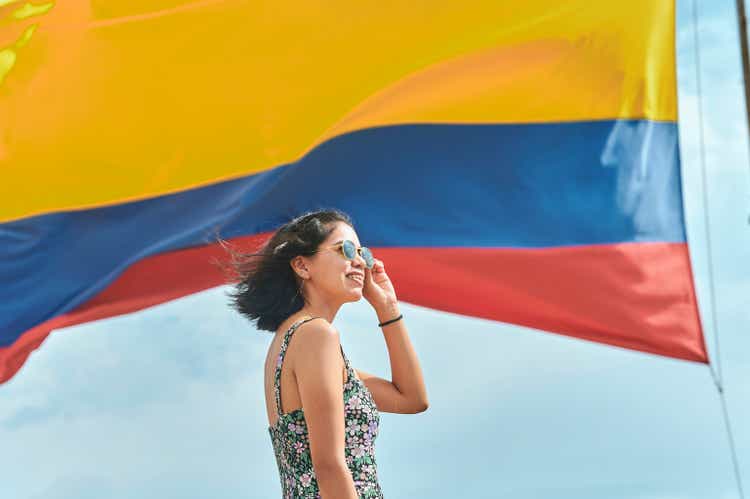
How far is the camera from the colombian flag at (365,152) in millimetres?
5680

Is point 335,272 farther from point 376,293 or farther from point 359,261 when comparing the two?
point 376,293

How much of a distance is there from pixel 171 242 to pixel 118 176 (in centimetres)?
50

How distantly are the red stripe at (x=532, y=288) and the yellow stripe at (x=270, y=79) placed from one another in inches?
19.6

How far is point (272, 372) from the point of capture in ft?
10.5

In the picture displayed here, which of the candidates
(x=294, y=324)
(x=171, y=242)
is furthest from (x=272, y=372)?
(x=171, y=242)

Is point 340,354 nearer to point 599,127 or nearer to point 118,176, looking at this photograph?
point 599,127

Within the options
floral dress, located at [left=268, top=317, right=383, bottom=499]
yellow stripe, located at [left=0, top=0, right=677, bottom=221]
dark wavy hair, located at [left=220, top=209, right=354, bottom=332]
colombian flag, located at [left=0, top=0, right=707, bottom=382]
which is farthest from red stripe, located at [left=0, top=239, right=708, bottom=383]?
floral dress, located at [left=268, top=317, right=383, bottom=499]

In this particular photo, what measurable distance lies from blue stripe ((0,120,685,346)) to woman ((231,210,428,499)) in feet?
7.10

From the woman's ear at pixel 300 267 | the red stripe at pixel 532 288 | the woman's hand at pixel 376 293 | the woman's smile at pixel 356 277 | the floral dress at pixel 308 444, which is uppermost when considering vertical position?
the red stripe at pixel 532 288

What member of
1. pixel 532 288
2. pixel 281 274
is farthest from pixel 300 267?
pixel 532 288

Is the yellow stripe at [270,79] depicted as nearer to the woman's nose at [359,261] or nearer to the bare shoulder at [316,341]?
the woman's nose at [359,261]

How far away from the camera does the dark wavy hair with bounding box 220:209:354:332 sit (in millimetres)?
3441

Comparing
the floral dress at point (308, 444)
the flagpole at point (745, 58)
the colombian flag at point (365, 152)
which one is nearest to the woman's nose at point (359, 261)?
the floral dress at point (308, 444)

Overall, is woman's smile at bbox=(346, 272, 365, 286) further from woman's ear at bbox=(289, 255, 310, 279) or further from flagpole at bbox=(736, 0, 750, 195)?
flagpole at bbox=(736, 0, 750, 195)
